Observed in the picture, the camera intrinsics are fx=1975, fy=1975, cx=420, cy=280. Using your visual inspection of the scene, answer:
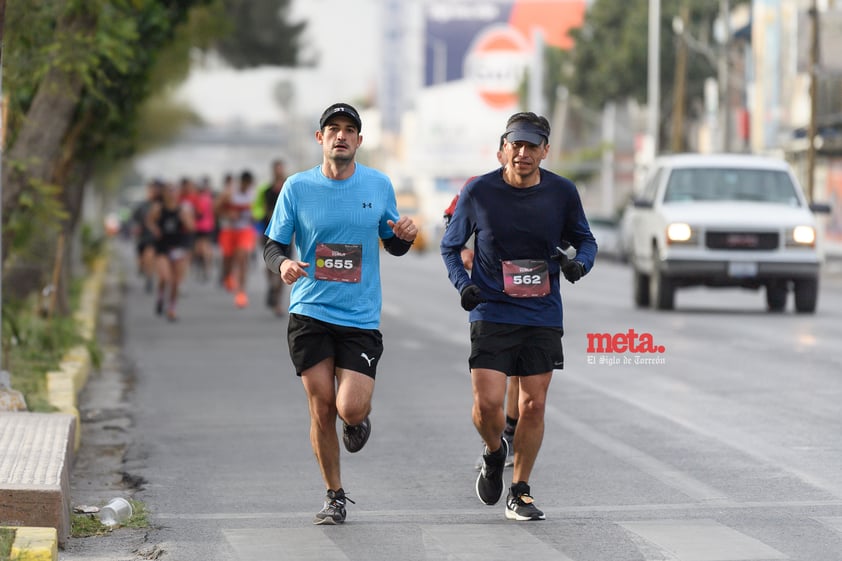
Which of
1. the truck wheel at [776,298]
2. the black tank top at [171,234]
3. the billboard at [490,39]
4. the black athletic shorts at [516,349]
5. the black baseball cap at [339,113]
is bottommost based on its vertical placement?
the truck wheel at [776,298]

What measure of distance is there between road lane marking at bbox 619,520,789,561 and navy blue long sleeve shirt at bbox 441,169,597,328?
107 cm

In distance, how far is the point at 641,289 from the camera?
25172mm

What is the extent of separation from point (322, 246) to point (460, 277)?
25.8 inches

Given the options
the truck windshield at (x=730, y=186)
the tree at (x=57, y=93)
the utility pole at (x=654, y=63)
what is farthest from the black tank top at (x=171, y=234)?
the utility pole at (x=654, y=63)

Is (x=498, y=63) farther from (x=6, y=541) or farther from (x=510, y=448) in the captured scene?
(x=6, y=541)

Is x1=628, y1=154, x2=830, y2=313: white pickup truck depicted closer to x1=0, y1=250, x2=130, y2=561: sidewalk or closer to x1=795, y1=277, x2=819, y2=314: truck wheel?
x1=795, y1=277, x2=819, y2=314: truck wheel

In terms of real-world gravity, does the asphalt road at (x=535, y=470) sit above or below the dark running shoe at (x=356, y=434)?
below

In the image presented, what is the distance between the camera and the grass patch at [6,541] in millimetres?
7195

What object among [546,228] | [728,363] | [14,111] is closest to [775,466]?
[546,228]

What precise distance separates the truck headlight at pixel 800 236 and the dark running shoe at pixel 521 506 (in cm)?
1506

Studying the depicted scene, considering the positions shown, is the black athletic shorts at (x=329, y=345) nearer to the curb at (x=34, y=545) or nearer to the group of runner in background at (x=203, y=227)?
the curb at (x=34, y=545)

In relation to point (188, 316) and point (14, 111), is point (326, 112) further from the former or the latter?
point (188, 316)

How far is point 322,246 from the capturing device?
8.63 metres

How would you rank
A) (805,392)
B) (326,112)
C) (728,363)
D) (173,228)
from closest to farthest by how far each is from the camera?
1. (326,112)
2. (805,392)
3. (728,363)
4. (173,228)
